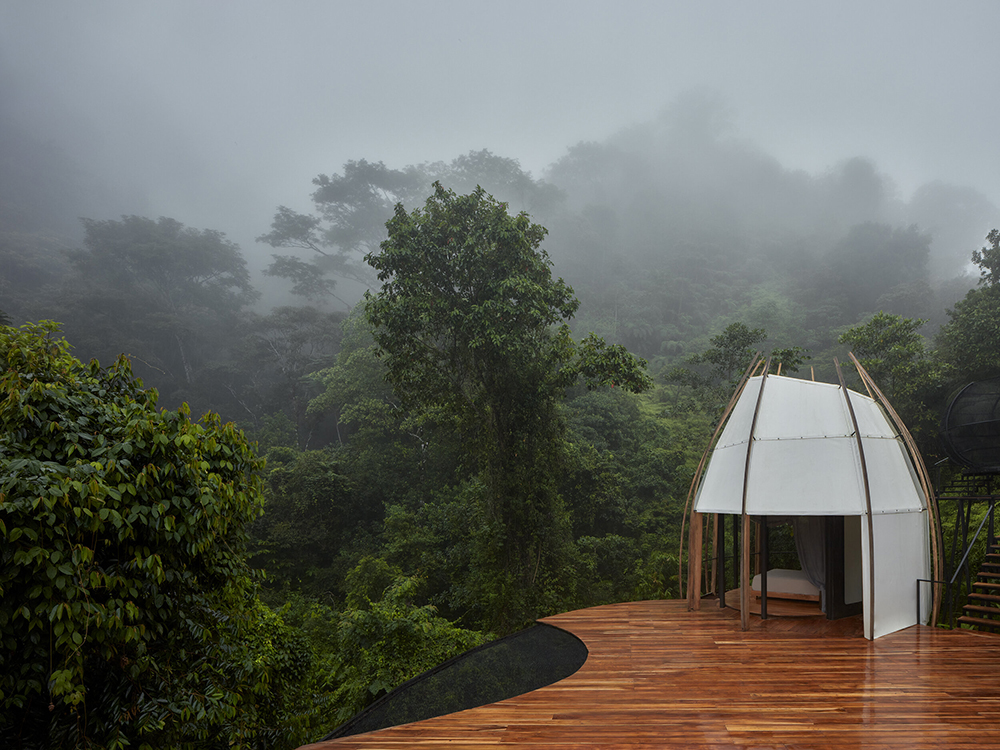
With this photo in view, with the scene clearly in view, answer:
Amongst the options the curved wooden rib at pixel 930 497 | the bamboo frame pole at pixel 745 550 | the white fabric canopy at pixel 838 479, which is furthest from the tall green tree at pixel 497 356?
the curved wooden rib at pixel 930 497

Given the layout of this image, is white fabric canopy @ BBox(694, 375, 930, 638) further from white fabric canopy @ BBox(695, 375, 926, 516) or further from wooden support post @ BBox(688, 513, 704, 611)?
wooden support post @ BBox(688, 513, 704, 611)

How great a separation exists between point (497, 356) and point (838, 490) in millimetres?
6708

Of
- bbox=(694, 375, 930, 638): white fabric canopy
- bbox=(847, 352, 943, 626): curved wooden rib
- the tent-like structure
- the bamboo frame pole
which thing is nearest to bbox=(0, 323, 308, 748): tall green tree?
the bamboo frame pole

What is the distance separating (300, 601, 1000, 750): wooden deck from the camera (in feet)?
13.5

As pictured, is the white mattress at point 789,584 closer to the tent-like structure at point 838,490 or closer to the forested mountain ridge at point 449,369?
the tent-like structure at point 838,490

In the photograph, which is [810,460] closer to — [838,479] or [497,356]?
[838,479]

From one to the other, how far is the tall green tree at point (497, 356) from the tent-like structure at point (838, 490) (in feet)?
11.8

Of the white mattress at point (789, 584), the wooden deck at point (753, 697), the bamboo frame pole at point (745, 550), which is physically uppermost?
the bamboo frame pole at point (745, 550)

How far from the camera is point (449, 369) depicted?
11.9m

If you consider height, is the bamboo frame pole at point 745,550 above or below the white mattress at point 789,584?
above

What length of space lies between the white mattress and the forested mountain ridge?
403 centimetres

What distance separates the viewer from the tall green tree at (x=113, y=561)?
2.83 meters

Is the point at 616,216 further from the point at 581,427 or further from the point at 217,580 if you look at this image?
the point at 217,580

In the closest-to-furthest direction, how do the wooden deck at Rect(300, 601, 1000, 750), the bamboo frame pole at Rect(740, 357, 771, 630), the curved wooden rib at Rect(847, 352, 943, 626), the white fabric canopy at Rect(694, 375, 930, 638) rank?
the wooden deck at Rect(300, 601, 1000, 750) < the white fabric canopy at Rect(694, 375, 930, 638) < the bamboo frame pole at Rect(740, 357, 771, 630) < the curved wooden rib at Rect(847, 352, 943, 626)
